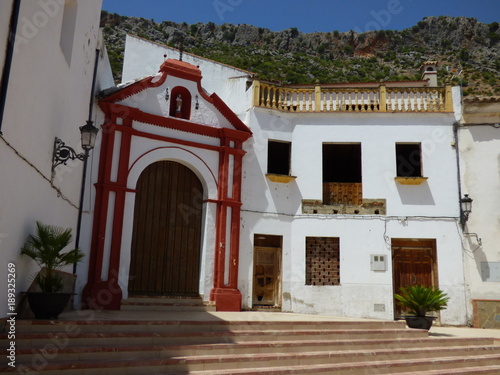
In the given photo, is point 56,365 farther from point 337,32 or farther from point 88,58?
point 337,32

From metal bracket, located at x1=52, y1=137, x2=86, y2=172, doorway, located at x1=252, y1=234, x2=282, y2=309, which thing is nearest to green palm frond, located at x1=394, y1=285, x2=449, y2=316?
doorway, located at x1=252, y1=234, x2=282, y2=309

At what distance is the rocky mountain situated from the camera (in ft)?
120

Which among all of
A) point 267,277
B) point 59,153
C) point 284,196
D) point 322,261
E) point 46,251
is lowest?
point 267,277

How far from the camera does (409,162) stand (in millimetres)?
14281

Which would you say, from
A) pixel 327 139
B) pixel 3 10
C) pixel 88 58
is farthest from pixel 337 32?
pixel 3 10

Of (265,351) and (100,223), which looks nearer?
(265,351)

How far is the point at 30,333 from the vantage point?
21.0 feet

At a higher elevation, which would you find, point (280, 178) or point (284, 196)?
point (280, 178)

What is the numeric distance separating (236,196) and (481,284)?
22.5 feet

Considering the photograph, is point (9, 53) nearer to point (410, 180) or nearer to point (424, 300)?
point (424, 300)

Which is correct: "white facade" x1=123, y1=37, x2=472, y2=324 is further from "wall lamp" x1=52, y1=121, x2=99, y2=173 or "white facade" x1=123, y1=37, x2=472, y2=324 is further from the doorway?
"wall lamp" x1=52, y1=121, x2=99, y2=173

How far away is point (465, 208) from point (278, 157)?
6.03 metres

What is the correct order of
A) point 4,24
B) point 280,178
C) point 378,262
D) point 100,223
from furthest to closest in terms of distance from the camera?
point 280,178, point 378,262, point 100,223, point 4,24

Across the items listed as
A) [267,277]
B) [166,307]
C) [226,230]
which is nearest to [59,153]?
[166,307]
